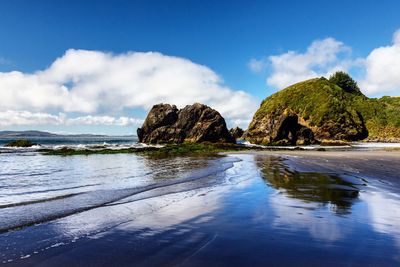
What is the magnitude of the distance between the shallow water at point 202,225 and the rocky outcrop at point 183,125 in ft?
220

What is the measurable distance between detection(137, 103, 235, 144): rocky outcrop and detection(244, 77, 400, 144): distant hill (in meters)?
14.1

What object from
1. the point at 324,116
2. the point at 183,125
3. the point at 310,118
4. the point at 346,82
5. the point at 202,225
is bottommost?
the point at 202,225

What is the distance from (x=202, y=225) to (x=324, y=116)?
4291 inches

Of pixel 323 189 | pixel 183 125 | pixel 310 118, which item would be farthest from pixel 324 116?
pixel 323 189

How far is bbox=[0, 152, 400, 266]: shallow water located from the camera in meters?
6.12

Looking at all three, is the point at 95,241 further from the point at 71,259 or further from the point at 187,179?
the point at 187,179

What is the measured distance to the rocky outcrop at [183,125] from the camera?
3258 inches

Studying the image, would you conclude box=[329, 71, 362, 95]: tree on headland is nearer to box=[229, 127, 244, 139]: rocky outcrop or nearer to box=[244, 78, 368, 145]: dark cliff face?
box=[244, 78, 368, 145]: dark cliff face

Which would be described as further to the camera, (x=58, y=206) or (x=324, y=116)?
(x=324, y=116)

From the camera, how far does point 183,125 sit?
88.2m

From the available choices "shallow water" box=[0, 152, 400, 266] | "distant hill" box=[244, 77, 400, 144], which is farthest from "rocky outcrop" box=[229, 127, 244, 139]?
"shallow water" box=[0, 152, 400, 266]

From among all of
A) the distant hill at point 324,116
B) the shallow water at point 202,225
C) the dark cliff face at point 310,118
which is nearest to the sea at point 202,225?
the shallow water at point 202,225

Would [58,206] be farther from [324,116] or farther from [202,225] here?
[324,116]

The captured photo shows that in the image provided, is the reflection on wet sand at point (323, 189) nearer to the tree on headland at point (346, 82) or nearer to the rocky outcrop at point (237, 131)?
the rocky outcrop at point (237, 131)
